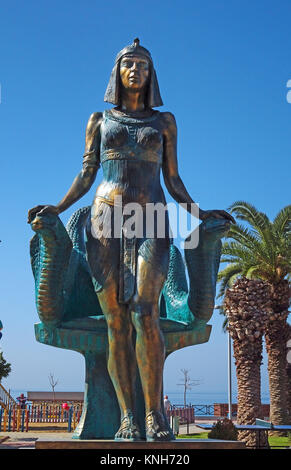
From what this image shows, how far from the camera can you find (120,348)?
200 inches

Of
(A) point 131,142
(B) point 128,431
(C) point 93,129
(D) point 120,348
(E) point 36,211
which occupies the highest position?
(C) point 93,129

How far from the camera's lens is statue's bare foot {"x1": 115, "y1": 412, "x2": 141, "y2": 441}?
4750 mm

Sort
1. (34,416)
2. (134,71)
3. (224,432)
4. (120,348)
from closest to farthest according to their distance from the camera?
(120,348), (134,71), (224,432), (34,416)

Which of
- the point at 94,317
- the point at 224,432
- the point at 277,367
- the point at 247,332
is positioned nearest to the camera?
the point at 94,317

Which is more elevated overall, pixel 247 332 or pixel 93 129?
pixel 93 129

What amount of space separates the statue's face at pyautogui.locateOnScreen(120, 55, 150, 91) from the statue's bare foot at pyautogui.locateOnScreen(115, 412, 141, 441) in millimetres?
2784

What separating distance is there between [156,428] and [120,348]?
69 cm

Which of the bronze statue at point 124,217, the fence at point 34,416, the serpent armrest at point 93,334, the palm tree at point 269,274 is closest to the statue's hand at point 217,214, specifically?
the bronze statue at point 124,217

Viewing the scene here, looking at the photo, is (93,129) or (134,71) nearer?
(134,71)

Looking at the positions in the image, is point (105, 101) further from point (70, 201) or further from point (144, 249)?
point (144, 249)

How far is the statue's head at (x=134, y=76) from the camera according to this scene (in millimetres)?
5523

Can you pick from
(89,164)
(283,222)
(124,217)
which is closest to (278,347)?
(283,222)

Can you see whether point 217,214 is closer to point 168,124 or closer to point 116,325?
point 168,124

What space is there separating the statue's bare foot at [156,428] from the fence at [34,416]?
1752cm
